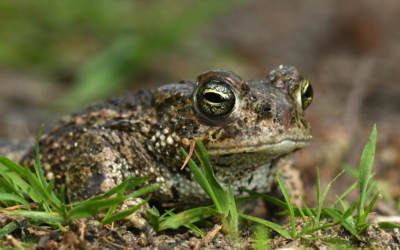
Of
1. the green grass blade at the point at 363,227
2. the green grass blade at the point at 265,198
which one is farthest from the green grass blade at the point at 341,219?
the green grass blade at the point at 265,198

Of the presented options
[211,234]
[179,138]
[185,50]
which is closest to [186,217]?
[211,234]

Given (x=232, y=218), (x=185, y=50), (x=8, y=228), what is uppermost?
(x=185, y=50)

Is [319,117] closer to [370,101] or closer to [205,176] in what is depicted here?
[370,101]

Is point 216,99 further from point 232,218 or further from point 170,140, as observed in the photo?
point 232,218

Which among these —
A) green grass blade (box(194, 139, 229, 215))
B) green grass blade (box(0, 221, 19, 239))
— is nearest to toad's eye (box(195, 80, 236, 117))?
green grass blade (box(194, 139, 229, 215))

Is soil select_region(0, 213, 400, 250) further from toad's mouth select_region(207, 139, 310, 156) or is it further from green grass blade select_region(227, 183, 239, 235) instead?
toad's mouth select_region(207, 139, 310, 156)

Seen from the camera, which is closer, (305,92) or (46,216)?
(46,216)

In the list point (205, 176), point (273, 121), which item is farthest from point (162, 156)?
point (273, 121)
